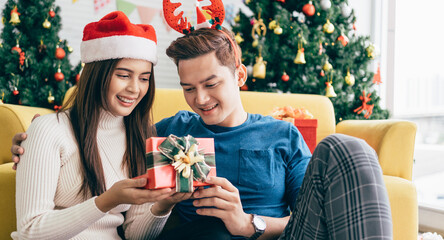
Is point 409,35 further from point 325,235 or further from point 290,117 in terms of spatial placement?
point 325,235

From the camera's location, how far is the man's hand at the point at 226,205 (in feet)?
2.97

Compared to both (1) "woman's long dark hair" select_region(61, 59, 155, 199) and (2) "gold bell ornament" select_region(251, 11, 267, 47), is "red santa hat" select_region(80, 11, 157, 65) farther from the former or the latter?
(2) "gold bell ornament" select_region(251, 11, 267, 47)

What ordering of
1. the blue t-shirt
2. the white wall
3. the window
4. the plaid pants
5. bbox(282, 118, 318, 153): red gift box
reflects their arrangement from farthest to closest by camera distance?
1. the window
2. the white wall
3. bbox(282, 118, 318, 153): red gift box
4. the blue t-shirt
5. the plaid pants

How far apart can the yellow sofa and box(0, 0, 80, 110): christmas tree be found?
0.95m

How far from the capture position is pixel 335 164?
2.63 ft

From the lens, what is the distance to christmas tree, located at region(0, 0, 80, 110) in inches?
102

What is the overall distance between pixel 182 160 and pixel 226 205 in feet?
0.70

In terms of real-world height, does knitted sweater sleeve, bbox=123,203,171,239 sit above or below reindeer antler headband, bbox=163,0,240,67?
below

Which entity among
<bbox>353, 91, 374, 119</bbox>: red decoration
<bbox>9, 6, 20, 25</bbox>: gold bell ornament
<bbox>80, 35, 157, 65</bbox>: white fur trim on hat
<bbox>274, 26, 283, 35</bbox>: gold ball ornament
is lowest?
<bbox>353, 91, 374, 119</bbox>: red decoration

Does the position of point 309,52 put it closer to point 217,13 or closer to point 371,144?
point 371,144

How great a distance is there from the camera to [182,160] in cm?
82

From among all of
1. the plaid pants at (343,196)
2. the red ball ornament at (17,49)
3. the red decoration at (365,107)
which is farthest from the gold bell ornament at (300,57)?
the red ball ornament at (17,49)

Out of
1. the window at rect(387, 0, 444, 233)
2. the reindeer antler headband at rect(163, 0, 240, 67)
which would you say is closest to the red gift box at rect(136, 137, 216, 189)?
the reindeer antler headband at rect(163, 0, 240, 67)

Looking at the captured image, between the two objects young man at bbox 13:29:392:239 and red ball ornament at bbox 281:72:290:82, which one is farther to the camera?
red ball ornament at bbox 281:72:290:82
